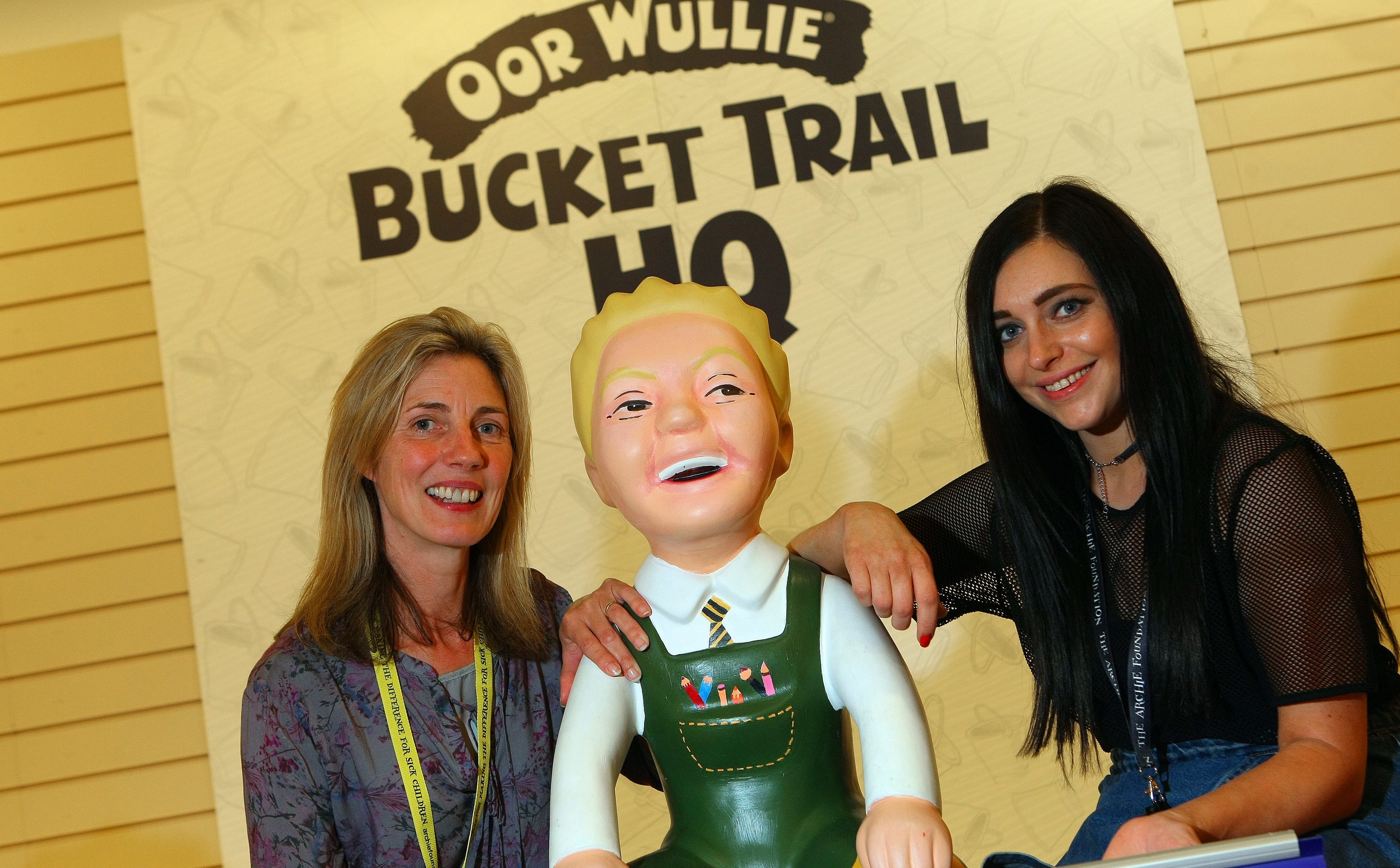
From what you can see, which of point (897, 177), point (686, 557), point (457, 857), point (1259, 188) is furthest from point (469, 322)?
point (1259, 188)

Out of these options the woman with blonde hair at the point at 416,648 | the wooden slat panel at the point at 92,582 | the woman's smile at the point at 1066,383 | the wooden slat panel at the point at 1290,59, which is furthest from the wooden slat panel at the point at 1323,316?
the wooden slat panel at the point at 92,582

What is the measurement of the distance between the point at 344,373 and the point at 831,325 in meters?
1.37

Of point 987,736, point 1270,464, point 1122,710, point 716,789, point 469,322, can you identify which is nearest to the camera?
point 716,789

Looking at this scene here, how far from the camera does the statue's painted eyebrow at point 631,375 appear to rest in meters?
1.53

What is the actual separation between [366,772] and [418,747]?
0.08 metres

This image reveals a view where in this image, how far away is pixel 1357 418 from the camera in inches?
132

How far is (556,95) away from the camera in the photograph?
3.38m

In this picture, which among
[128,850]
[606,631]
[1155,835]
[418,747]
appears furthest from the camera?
[128,850]

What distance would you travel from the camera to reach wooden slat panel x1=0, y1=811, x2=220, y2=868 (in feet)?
10.8

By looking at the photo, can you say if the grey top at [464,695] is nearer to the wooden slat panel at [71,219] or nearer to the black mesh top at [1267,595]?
the black mesh top at [1267,595]

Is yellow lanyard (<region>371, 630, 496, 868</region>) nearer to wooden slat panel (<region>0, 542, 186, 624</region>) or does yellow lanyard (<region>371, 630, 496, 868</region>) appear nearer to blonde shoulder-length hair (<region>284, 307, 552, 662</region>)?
blonde shoulder-length hair (<region>284, 307, 552, 662</region>)

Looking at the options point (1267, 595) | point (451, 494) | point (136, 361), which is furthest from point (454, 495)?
point (136, 361)

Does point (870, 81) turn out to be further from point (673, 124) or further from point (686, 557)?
point (686, 557)

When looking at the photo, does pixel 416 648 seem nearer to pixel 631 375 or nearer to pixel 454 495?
pixel 454 495
